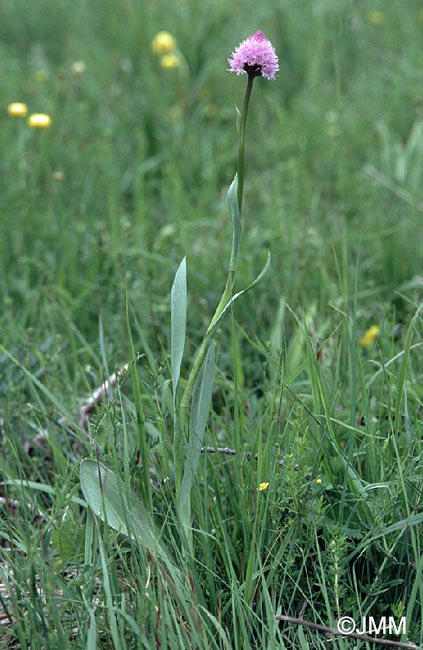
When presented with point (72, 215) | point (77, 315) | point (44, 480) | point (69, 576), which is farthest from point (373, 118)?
point (69, 576)

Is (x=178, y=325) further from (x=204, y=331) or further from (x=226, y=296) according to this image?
(x=204, y=331)

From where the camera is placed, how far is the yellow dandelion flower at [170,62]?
3.50m

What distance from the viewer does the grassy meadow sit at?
1136 mm

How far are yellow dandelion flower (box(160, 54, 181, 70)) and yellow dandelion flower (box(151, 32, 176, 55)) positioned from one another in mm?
34

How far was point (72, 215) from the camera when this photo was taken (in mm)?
2584

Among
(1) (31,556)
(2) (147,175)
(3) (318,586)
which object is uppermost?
(2) (147,175)

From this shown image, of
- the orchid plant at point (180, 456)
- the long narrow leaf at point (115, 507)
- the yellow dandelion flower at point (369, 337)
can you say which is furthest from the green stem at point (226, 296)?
the yellow dandelion flower at point (369, 337)

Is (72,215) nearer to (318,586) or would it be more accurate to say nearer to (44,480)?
(44,480)

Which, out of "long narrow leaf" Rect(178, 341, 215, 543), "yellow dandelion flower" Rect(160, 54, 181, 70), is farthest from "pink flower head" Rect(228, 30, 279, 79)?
"yellow dandelion flower" Rect(160, 54, 181, 70)

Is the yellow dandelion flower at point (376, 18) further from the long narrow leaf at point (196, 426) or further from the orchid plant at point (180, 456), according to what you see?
the long narrow leaf at point (196, 426)

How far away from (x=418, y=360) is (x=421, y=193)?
1.05 m

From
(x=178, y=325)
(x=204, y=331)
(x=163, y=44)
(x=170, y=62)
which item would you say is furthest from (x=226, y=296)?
(x=163, y=44)

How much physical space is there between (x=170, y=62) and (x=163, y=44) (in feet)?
0.49

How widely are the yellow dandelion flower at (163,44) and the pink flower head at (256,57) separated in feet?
8.85
